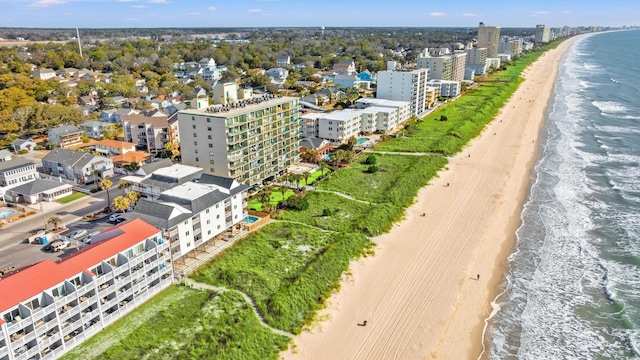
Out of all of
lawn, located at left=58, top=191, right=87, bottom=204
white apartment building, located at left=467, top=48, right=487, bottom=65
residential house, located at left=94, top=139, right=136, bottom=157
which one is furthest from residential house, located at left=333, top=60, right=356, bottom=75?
lawn, located at left=58, top=191, right=87, bottom=204

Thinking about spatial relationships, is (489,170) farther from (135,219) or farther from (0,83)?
(0,83)

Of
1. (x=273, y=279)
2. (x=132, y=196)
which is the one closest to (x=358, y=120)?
(x=132, y=196)

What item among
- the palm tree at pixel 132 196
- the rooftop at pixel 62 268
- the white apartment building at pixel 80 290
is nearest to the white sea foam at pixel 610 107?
the palm tree at pixel 132 196

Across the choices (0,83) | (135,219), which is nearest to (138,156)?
(135,219)

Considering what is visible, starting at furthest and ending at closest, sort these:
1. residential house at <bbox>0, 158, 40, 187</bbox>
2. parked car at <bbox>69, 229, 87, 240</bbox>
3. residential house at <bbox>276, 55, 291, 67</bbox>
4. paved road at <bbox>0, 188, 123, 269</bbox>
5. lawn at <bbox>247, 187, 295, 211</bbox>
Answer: residential house at <bbox>276, 55, 291, 67</bbox>
residential house at <bbox>0, 158, 40, 187</bbox>
lawn at <bbox>247, 187, 295, 211</bbox>
parked car at <bbox>69, 229, 87, 240</bbox>
paved road at <bbox>0, 188, 123, 269</bbox>

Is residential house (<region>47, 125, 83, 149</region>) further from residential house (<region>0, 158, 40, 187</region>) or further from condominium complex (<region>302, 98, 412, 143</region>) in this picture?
condominium complex (<region>302, 98, 412, 143</region>)

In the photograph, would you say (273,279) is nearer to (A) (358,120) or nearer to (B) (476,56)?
(A) (358,120)
